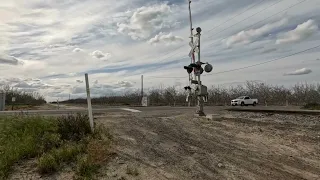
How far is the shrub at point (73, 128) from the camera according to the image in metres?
8.09

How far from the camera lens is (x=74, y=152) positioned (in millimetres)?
6797

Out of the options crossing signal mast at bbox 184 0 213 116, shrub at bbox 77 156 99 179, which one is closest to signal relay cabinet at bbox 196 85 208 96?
crossing signal mast at bbox 184 0 213 116

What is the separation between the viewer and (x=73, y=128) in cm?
840

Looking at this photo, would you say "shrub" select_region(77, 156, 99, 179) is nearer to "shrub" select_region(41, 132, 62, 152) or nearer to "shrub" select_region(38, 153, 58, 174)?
"shrub" select_region(38, 153, 58, 174)

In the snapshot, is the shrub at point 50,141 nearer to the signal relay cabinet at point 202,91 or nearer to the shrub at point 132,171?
the shrub at point 132,171

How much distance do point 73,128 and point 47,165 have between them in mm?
2301

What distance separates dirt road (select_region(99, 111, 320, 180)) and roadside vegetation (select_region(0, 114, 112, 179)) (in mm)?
368

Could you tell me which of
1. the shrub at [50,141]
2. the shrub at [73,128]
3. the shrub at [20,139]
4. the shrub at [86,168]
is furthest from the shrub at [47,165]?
the shrub at [73,128]

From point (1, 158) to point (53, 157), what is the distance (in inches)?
40.5

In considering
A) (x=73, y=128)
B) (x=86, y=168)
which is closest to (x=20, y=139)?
(x=73, y=128)

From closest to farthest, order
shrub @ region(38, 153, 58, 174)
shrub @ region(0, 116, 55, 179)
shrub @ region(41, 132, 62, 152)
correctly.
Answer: shrub @ region(38, 153, 58, 174), shrub @ region(0, 116, 55, 179), shrub @ region(41, 132, 62, 152)

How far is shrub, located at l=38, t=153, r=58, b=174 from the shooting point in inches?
239

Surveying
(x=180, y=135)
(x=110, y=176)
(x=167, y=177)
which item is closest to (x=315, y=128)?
(x=180, y=135)

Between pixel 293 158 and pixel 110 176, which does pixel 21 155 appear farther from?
pixel 293 158
